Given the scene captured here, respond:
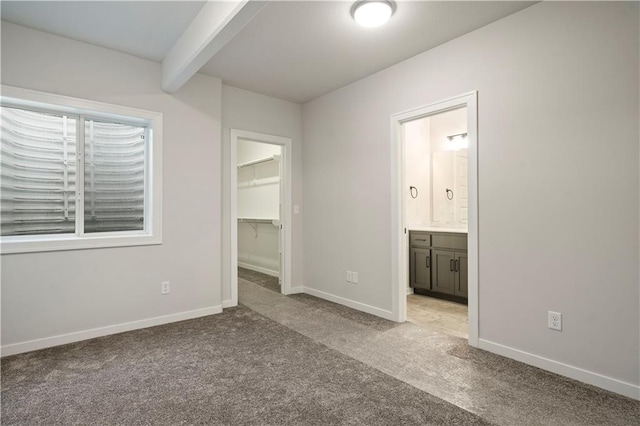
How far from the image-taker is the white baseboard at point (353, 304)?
3480 mm

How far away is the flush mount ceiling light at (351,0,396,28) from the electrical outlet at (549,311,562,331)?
7.80ft

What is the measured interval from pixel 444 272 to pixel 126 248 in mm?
3533

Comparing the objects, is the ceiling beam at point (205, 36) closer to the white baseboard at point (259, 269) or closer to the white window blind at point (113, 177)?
the white window blind at point (113, 177)

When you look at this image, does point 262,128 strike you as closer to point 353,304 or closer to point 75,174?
point 75,174

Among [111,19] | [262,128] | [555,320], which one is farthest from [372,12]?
[555,320]

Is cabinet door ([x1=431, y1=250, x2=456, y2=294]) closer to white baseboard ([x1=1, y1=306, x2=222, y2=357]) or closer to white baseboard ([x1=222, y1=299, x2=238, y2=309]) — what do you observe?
white baseboard ([x1=222, y1=299, x2=238, y2=309])

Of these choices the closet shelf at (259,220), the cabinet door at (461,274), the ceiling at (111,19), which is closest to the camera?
the ceiling at (111,19)

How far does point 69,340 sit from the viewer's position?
112 inches

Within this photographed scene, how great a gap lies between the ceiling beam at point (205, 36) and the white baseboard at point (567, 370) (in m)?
2.89

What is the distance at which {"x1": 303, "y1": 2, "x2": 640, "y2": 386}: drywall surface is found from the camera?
6.64 ft

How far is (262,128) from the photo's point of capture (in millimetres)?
4234

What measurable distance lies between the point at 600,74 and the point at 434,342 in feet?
7.40

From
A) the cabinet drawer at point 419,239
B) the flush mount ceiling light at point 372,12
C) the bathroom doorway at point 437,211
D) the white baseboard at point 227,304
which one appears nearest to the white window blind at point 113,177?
the white baseboard at point 227,304

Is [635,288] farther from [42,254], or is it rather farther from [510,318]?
[42,254]
